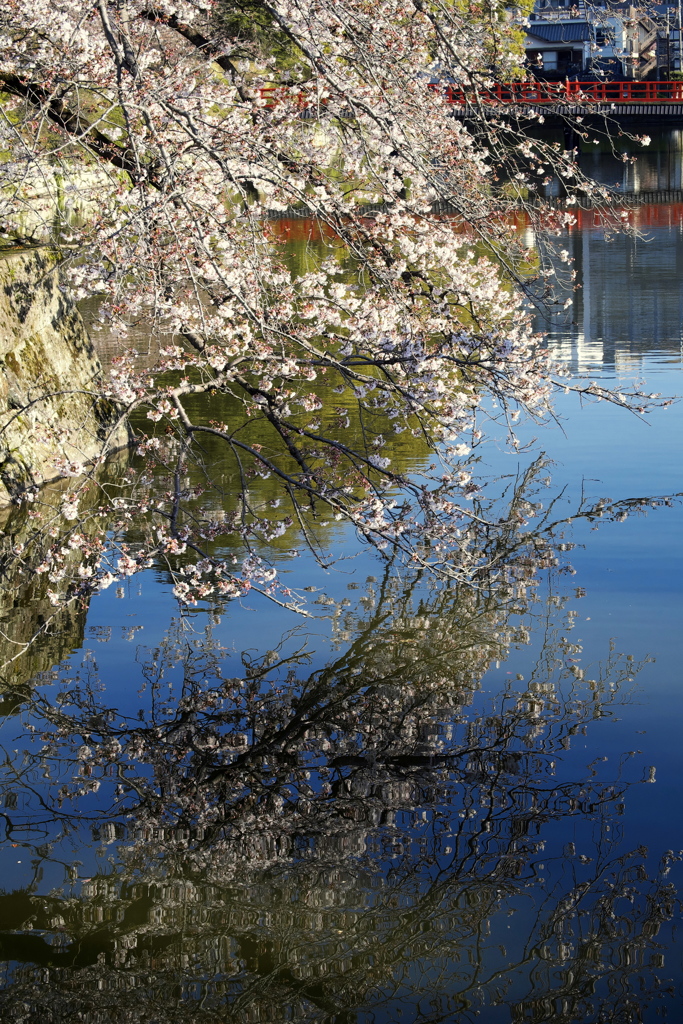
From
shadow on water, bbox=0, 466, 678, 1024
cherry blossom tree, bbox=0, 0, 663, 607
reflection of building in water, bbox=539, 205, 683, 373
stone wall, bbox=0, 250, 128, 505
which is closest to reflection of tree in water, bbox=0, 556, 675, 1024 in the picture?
shadow on water, bbox=0, 466, 678, 1024

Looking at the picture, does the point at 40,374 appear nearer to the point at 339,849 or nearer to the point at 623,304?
the point at 339,849

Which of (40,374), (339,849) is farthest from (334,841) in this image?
(40,374)

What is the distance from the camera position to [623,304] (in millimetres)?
17297

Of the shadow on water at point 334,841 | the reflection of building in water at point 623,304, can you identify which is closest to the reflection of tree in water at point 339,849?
the shadow on water at point 334,841

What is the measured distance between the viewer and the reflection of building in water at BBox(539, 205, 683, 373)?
14.0 metres

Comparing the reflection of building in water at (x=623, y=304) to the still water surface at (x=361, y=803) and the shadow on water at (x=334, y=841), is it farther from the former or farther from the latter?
the shadow on water at (x=334, y=841)

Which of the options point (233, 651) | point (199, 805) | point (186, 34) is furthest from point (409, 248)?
point (199, 805)

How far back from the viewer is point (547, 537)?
7754 millimetres

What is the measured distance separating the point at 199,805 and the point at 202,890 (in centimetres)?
64

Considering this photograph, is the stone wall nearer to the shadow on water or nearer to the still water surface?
the still water surface

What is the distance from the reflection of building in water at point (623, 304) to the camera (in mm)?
13953

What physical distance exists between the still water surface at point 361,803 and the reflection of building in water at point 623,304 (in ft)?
14.2

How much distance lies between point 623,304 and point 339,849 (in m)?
14.5

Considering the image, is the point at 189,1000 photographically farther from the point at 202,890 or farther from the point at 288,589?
the point at 288,589
